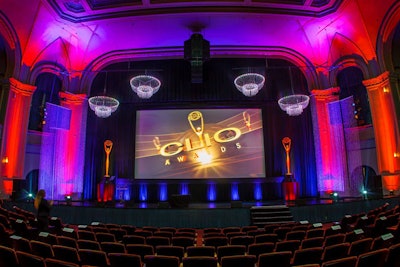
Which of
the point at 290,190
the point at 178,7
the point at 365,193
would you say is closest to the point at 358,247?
the point at 290,190

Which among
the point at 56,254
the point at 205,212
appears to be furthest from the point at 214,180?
the point at 56,254

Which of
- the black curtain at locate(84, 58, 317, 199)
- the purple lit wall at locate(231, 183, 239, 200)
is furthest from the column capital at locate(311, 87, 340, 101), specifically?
the purple lit wall at locate(231, 183, 239, 200)

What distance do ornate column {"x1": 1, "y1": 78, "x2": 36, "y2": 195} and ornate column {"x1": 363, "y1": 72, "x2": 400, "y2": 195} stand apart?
15847mm

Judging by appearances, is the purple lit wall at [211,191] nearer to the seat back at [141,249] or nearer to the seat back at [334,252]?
the seat back at [141,249]

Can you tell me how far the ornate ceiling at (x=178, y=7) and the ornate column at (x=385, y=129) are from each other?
4051 millimetres

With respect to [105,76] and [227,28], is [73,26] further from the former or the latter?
[227,28]

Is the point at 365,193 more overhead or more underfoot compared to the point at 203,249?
more overhead

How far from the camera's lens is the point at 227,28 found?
14289 millimetres

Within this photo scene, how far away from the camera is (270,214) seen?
10008 mm

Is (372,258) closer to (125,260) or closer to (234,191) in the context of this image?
(125,260)

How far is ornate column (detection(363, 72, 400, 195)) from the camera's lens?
38.8ft

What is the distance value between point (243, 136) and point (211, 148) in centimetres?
188

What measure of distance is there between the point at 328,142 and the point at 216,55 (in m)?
8.00

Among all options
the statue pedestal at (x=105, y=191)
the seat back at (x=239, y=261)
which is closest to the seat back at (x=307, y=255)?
the seat back at (x=239, y=261)
